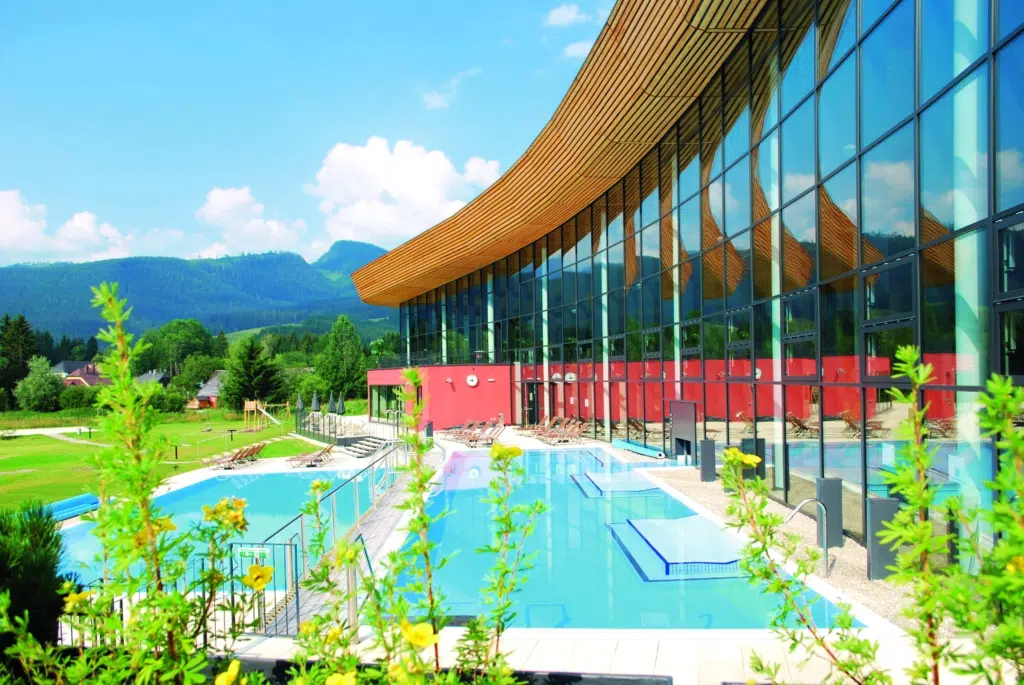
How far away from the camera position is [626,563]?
872cm

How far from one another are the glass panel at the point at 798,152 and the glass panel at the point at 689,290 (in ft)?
12.3

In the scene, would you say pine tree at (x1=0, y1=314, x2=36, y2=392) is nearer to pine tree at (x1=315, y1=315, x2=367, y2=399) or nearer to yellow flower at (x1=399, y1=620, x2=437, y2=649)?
pine tree at (x1=315, y1=315, x2=367, y2=399)

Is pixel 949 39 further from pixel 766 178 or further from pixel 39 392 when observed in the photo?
pixel 39 392

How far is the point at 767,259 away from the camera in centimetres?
1114

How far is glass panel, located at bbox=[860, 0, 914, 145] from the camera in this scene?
7.44 meters

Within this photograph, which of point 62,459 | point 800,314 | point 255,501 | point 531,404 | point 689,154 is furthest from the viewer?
point 531,404

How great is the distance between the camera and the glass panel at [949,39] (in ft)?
20.7

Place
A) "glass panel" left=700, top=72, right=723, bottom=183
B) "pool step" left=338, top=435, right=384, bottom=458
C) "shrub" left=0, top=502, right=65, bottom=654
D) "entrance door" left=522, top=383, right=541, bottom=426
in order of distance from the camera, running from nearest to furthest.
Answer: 1. "shrub" left=0, top=502, right=65, bottom=654
2. "glass panel" left=700, top=72, right=723, bottom=183
3. "pool step" left=338, top=435, right=384, bottom=458
4. "entrance door" left=522, top=383, right=541, bottom=426

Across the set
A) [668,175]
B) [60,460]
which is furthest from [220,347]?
[668,175]

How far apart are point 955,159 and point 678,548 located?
519 cm

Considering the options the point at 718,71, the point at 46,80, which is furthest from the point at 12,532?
the point at 46,80

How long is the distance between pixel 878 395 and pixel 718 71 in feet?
24.2

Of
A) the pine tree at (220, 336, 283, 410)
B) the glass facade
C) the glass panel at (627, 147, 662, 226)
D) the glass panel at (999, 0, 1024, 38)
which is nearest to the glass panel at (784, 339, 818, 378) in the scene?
the glass facade

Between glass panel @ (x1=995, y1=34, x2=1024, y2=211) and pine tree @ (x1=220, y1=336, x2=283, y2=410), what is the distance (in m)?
56.1
